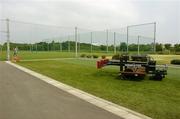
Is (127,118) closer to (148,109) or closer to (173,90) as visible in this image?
(148,109)

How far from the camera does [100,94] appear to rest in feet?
34.9

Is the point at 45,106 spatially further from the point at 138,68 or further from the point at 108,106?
the point at 138,68

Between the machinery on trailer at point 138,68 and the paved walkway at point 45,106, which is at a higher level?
the machinery on trailer at point 138,68

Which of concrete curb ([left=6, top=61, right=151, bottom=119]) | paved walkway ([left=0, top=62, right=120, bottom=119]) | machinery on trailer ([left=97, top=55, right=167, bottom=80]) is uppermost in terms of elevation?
machinery on trailer ([left=97, top=55, right=167, bottom=80])

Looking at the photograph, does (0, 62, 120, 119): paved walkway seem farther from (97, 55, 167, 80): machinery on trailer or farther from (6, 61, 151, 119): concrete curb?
(97, 55, 167, 80): machinery on trailer

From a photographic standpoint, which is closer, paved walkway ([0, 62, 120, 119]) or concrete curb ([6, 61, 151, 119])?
paved walkway ([0, 62, 120, 119])

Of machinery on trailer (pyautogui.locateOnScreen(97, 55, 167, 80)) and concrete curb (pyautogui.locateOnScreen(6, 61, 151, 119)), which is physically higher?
machinery on trailer (pyautogui.locateOnScreen(97, 55, 167, 80))

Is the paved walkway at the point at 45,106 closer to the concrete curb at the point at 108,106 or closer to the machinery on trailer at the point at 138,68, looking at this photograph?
the concrete curb at the point at 108,106

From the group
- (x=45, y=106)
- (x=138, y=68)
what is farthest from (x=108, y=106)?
(x=138, y=68)

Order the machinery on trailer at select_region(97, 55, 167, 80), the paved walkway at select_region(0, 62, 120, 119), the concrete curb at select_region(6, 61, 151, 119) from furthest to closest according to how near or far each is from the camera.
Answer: the machinery on trailer at select_region(97, 55, 167, 80) < the concrete curb at select_region(6, 61, 151, 119) < the paved walkway at select_region(0, 62, 120, 119)

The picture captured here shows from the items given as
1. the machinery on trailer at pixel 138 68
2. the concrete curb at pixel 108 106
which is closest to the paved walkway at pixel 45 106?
the concrete curb at pixel 108 106

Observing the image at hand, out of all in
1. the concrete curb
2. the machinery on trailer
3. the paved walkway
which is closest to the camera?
the paved walkway

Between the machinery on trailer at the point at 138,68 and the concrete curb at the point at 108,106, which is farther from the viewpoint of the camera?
the machinery on trailer at the point at 138,68

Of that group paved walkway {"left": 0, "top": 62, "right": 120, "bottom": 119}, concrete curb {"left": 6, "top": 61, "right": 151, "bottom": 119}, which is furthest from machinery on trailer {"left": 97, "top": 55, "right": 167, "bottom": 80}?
paved walkway {"left": 0, "top": 62, "right": 120, "bottom": 119}
